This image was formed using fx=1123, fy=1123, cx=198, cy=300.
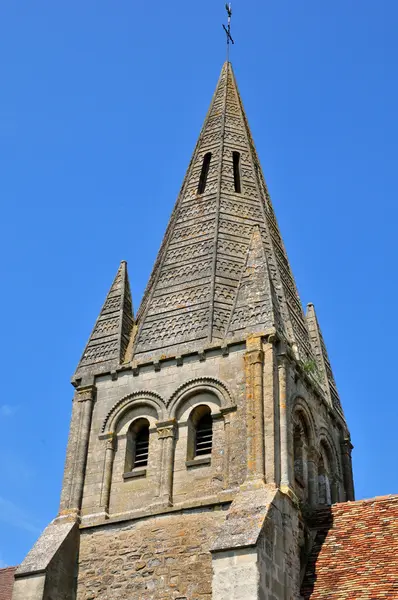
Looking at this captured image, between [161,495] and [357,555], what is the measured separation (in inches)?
141

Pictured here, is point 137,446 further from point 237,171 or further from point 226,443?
point 237,171

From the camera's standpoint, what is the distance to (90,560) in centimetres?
1922

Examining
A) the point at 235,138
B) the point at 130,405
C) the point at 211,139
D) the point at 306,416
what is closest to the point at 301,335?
the point at 306,416

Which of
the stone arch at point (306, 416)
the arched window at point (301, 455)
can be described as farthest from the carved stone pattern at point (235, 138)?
the arched window at point (301, 455)

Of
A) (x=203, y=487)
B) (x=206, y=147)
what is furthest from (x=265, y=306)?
(x=206, y=147)

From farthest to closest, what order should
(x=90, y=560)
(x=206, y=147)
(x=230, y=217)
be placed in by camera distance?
(x=206, y=147)
(x=230, y=217)
(x=90, y=560)

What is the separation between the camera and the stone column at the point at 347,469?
22.8 metres

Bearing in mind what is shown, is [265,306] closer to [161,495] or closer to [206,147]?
[161,495]

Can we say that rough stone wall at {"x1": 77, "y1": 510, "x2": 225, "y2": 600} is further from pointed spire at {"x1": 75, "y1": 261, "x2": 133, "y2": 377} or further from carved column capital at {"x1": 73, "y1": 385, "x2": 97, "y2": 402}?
pointed spire at {"x1": 75, "y1": 261, "x2": 133, "y2": 377}

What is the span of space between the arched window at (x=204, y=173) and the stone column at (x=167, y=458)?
706 cm

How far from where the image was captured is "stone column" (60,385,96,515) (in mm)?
20250

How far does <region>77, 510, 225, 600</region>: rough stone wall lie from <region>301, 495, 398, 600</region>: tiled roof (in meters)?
1.79

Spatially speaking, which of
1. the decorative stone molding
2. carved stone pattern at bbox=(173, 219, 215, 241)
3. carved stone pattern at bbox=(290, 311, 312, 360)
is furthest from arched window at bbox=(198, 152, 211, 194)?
the decorative stone molding

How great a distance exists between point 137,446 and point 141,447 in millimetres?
111
